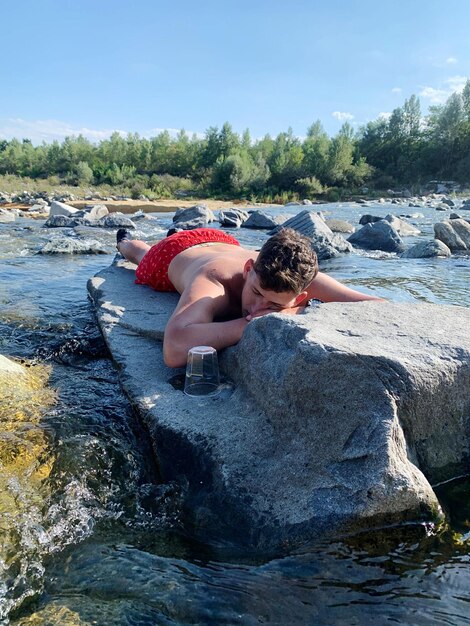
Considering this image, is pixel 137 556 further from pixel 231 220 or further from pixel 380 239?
pixel 231 220

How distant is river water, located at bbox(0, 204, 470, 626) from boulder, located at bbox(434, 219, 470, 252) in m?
9.85

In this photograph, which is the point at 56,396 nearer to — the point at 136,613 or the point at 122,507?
the point at 122,507

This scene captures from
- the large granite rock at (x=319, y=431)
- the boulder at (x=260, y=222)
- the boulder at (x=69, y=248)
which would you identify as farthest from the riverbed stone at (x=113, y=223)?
the large granite rock at (x=319, y=431)

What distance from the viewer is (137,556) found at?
6.21ft

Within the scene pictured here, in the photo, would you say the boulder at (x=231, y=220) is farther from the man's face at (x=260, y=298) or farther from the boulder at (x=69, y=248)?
the man's face at (x=260, y=298)

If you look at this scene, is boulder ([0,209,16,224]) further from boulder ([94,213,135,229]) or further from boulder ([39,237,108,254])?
boulder ([39,237,108,254])

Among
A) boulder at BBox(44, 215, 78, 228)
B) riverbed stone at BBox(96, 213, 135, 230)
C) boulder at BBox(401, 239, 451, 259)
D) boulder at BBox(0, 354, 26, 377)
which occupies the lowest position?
boulder at BBox(0, 354, 26, 377)

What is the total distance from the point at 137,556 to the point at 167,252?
349cm

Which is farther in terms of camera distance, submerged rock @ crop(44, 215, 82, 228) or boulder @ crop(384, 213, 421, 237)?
submerged rock @ crop(44, 215, 82, 228)

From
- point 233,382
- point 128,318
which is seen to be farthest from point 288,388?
point 128,318

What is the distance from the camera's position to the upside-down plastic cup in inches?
110

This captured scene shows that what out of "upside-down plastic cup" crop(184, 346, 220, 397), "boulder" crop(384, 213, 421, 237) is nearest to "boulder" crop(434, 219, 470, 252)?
"boulder" crop(384, 213, 421, 237)

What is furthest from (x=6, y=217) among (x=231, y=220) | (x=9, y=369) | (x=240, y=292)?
(x=240, y=292)

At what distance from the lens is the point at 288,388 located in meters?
2.26
